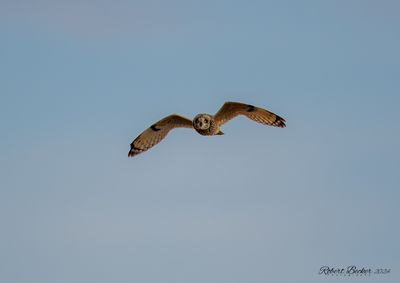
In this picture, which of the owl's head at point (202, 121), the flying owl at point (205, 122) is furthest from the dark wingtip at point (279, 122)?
the owl's head at point (202, 121)

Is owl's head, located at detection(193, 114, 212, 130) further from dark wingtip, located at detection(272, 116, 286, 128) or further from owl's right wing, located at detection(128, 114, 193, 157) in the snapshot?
dark wingtip, located at detection(272, 116, 286, 128)

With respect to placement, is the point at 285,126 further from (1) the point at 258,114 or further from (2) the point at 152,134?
(2) the point at 152,134

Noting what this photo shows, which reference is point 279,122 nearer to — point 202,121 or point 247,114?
point 247,114

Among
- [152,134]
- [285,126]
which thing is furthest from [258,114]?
[152,134]

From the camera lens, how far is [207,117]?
22.8 metres

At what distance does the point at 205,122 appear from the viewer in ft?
74.7

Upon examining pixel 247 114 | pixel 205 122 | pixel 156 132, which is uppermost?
pixel 156 132

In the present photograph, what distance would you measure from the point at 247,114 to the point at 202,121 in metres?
1.51

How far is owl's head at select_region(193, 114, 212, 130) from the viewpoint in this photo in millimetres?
22750

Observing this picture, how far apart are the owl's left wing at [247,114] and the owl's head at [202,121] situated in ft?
1.15

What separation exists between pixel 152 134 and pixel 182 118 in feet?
Result: 3.91

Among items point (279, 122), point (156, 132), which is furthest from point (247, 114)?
point (156, 132)

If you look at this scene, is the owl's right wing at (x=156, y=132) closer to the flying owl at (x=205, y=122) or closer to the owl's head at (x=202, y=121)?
the flying owl at (x=205, y=122)

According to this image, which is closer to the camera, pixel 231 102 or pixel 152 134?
pixel 231 102
